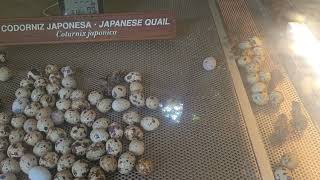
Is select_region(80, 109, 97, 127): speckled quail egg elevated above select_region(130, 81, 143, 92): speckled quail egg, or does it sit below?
below

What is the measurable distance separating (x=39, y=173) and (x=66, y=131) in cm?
29

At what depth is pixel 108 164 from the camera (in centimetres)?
180

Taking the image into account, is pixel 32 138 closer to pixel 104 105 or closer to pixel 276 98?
pixel 104 105

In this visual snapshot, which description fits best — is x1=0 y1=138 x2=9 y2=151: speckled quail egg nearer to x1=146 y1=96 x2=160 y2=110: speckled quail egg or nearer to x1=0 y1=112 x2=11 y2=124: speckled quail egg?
x1=0 y1=112 x2=11 y2=124: speckled quail egg

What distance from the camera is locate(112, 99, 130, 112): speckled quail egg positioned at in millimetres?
2076

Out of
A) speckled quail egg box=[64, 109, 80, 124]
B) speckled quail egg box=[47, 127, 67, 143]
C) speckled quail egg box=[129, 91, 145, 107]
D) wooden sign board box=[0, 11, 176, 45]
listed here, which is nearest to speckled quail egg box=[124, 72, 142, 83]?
speckled quail egg box=[129, 91, 145, 107]

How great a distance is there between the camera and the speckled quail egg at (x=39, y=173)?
70.6 inches

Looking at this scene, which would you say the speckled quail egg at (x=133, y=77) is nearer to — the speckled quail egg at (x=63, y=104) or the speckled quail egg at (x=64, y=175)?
the speckled quail egg at (x=63, y=104)

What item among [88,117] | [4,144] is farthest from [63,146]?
[4,144]

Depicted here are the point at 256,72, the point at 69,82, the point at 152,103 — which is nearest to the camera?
the point at 152,103

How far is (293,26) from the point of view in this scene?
9.78 ft

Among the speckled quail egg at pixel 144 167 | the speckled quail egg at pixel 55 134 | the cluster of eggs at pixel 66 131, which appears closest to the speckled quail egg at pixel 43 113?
the cluster of eggs at pixel 66 131

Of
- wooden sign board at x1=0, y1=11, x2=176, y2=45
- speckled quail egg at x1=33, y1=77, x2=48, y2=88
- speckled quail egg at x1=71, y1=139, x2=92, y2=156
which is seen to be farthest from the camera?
wooden sign board at x1=0, y1=11, x2=176, y2=45

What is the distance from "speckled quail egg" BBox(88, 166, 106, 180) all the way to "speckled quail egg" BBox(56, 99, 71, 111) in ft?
1.41
